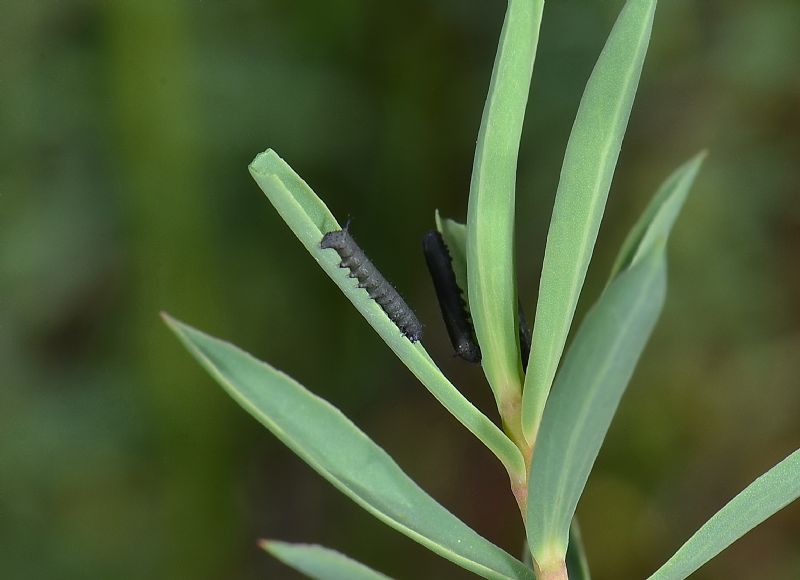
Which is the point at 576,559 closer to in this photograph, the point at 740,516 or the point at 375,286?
the point at 740,516

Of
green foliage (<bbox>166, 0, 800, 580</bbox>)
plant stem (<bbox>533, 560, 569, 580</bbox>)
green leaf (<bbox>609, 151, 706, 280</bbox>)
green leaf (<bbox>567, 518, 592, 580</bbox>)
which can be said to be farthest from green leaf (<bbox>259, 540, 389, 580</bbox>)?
green leaf (<bbox>609, 151, 706, 280</bbox>)

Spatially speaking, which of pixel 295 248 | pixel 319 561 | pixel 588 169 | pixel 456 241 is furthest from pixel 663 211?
pixel 295 248

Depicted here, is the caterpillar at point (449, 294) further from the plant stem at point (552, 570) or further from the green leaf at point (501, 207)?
the plant stem at point (552, 570)

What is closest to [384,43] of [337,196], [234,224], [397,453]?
[337,196]

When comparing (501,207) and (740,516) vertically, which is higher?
(501,207)

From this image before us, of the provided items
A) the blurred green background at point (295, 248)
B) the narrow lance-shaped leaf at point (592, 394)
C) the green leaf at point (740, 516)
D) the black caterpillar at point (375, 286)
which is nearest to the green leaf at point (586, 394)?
the narrow lance-shaped leaf at point (592, 394)

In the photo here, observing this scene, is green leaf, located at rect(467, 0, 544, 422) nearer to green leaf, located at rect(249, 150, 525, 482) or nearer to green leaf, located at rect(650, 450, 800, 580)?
green leaf, located at rect(249, 150, 525, 482)
